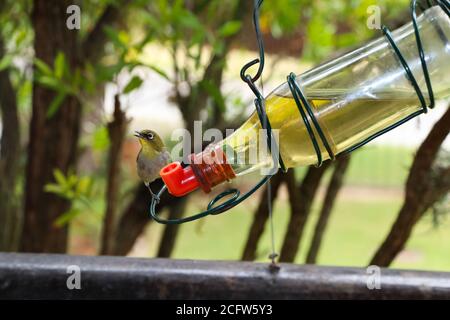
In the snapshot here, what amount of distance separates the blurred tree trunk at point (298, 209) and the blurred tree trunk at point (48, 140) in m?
0.39

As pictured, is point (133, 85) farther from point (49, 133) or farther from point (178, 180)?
point (49, 133)

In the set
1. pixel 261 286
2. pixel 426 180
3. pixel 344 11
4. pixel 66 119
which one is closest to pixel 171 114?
Answer: pixel 66 119

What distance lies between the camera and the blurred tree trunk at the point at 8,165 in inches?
38.8

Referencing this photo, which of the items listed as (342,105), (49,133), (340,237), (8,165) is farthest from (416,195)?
(340,237)

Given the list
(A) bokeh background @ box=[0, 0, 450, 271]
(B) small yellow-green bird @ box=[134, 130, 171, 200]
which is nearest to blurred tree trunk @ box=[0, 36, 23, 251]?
(A) bokeh background @ box=[0, 0, 450, 271]

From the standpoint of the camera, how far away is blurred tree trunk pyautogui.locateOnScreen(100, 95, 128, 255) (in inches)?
26.3

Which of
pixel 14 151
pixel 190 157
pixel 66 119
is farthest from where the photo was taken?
pixel 14 151

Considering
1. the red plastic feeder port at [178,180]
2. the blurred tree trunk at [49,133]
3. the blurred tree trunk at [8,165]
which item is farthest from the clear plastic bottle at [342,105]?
the blurred tree trunk at [8,165]

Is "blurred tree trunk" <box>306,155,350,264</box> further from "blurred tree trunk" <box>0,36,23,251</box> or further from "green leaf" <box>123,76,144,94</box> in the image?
"blurred tree trunk" <box>0,36,23,251</box>

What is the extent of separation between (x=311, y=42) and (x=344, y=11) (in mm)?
106

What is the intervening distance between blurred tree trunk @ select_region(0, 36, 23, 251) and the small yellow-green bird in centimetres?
64

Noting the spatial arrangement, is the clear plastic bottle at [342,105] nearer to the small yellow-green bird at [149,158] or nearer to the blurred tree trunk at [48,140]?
the small yellow-green bird at [149,158]

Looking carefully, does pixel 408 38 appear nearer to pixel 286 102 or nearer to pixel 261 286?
pixel 286 102
